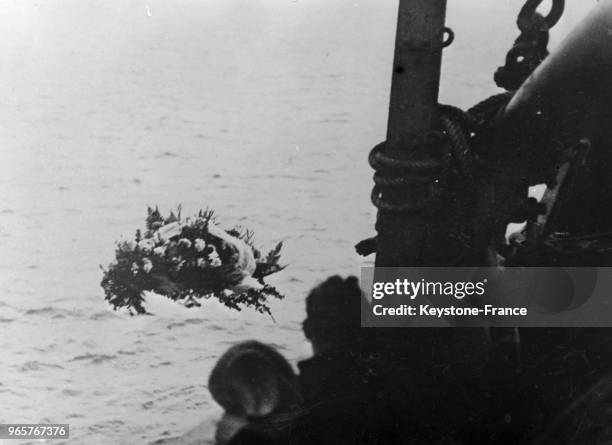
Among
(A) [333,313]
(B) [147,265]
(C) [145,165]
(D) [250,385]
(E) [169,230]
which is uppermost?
(C) [145,165]

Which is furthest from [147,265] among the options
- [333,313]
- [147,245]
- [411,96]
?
[411,96]

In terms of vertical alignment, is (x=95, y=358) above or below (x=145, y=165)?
below

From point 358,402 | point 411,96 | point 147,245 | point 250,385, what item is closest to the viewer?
point 411,96

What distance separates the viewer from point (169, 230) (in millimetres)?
2422

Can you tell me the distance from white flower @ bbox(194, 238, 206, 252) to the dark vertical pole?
0.71 m

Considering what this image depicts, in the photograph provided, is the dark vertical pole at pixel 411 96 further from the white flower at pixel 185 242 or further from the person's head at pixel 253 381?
the white flower at pixel 185 242

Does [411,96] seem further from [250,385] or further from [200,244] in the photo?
[250,385]

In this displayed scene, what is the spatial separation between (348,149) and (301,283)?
70 cm

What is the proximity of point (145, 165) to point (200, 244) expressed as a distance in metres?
0.33

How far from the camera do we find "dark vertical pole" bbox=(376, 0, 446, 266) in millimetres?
1767

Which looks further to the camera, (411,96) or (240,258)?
(240,258)

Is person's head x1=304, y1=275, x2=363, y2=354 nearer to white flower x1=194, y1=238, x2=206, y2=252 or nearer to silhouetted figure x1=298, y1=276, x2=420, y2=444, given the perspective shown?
silhouetted figure x1=298, y1=276, x2=420, y2=444

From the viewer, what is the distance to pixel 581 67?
1.76 meters

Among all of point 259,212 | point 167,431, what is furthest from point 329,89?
point 167,431
